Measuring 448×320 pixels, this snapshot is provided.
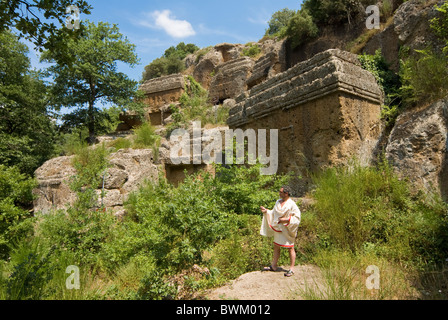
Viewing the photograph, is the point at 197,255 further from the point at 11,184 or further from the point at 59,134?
the point at 59,134

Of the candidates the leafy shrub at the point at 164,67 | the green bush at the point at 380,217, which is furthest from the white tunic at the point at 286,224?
the leafy shrub at the point at 164,67

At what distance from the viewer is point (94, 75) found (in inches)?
536

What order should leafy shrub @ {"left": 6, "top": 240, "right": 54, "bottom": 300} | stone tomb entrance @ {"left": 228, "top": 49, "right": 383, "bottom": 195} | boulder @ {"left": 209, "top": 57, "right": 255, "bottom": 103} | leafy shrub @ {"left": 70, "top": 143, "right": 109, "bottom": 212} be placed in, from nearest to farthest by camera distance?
leafy shrub @ {"left": 6, "top": 240, "right": 54, "bottom": 300}
leafy shrub @ {"left": 70, "top": 143, "right": 109, "bottom": 212}
stone tomb entrance @ {"left": 228, "top": 49, "right": 383, "bottom": 195}
boulder @ {"left": 209, "top": 57, "right": 255, "bottom": 103}

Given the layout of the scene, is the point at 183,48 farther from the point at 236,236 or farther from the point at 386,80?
the point at 236,236

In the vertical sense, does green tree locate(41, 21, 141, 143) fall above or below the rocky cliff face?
above

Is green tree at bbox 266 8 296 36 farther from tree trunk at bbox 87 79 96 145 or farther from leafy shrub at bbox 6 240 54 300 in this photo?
leafy shrub at bbox 6 240 54 300

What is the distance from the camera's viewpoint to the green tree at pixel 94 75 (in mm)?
13680

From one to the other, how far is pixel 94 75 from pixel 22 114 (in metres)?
3.64

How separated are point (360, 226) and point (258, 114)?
3953mm

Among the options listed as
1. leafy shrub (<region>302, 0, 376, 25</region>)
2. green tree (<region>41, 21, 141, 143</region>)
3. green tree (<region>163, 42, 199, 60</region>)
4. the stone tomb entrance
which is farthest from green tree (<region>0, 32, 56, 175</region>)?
green tree (<region>163, 42, 199, 60</region>)

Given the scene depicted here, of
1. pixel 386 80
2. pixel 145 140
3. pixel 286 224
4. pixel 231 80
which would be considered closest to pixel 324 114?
pixel 386 80

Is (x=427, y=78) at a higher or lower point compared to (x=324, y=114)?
higher

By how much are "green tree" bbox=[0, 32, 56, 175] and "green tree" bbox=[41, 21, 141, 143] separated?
33.2 inches

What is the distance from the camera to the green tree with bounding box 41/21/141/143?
1368cm
